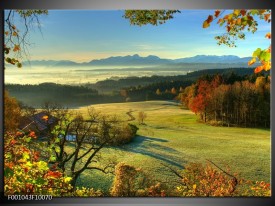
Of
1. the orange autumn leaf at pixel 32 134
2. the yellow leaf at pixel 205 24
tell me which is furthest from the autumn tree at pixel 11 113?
the yellow leaf at pixel 205 24

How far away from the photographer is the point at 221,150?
502cm

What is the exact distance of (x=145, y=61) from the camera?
5.16 m

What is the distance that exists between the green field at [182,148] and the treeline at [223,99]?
130 mm

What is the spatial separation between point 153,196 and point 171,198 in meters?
0.32

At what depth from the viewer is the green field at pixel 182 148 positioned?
197 inches

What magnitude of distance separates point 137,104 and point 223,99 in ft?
3.41

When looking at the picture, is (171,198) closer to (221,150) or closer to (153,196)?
(153,196)

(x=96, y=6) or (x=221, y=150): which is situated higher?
(x=96, y=6)

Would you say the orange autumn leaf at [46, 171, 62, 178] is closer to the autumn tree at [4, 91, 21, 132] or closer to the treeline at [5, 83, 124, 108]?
the autumn tree at [4, 91, 21, 132]

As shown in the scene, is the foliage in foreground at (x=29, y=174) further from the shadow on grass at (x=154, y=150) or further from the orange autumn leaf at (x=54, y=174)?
the shadow on grass at (x=154, y=150)

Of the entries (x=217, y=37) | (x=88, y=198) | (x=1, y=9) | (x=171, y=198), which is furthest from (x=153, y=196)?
(x=1, y=9)

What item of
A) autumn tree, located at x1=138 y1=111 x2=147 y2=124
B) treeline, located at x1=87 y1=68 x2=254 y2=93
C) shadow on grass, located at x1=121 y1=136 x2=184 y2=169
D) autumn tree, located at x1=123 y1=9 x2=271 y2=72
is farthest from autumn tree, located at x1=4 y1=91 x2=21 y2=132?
autumn tree, located at x1=123 y1=9 x2=271 y2=72

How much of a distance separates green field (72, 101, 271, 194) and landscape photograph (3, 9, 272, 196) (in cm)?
1

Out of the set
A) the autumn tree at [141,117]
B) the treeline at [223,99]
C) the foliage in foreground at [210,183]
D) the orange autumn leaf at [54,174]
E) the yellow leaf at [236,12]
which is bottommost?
the foliage in foreground at [210,183]
